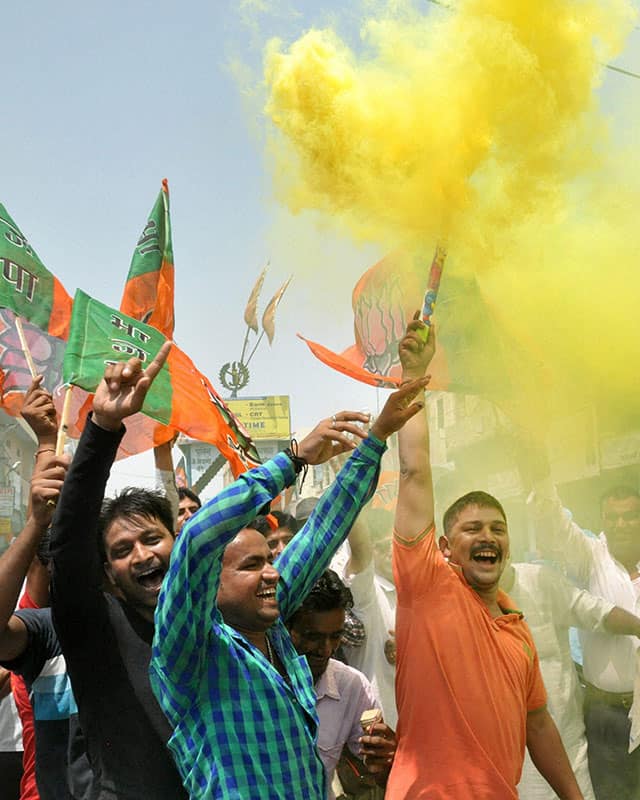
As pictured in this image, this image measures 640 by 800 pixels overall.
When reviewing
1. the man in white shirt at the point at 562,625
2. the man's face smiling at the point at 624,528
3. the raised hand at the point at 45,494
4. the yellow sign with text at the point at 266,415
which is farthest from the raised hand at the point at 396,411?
the yellow sign with text at the point at 266,415

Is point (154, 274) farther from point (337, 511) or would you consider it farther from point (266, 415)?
point (266, 415)

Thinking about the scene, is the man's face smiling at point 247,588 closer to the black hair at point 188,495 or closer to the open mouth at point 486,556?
the open mouth at point 486,556

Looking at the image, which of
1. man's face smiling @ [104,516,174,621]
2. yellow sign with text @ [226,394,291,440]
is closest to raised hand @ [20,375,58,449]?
man's face smiling @ [104,516,174,621]

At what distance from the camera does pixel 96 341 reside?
3818 millimetres

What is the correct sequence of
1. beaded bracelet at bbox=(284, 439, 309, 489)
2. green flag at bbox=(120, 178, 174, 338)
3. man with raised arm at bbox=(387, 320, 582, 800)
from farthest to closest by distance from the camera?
green flag at bbox=(120, 178, 174, 338) < man with raised arm at bbox=(387, 320, 582, 800) < beaded bracelet at bbox=(284, 439, 309, 489)

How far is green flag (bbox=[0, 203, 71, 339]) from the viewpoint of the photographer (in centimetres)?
427

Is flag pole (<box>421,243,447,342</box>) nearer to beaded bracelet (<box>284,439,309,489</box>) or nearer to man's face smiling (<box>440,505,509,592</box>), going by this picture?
man's face smiling (<box>440,505,509,592</box>)

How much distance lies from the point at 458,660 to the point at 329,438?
0.87 m

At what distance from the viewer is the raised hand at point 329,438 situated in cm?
217

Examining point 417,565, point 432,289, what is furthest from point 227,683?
point 432,289

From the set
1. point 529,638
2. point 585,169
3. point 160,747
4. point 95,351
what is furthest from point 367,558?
point 160,747

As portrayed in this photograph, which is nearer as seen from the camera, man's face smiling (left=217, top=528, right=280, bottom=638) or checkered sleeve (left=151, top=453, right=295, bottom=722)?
checkered sleeve (left=151, top=453, right=295, bottom=722)

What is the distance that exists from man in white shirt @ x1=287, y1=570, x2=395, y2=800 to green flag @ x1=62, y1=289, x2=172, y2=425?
4.31ft

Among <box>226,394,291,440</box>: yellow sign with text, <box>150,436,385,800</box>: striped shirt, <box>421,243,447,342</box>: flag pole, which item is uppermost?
<box>226,394,291,440</box>: yellow sign with text
